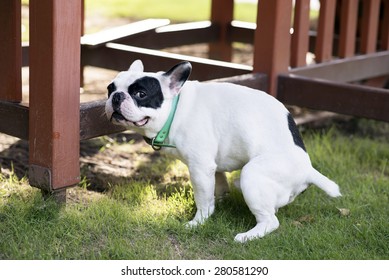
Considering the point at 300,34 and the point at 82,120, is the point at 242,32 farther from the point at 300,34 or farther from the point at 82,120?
the point at 82,120

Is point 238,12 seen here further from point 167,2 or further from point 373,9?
point 373,9

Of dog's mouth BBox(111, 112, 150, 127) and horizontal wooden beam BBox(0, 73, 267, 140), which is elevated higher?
dog's mouth BBox(111, 112, 150, 127)

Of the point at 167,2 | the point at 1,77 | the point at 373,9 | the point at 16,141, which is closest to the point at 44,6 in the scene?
the point at 1,77

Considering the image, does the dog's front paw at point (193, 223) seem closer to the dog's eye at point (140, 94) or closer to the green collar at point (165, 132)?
the green collar at point (165, 132)

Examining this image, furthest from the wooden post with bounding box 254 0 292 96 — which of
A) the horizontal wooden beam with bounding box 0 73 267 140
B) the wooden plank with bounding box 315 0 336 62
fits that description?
the horizontal wooden beam with bounding box 0 73 267 140

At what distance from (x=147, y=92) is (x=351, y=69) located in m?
2.37

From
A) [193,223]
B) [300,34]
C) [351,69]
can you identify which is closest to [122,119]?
[193,223]

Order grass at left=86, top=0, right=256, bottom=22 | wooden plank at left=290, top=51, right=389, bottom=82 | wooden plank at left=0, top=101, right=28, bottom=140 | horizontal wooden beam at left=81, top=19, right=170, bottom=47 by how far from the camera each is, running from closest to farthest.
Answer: wooden plank at left=0, top=101, right=28, bottom=140
wooden plank at left=290, top=51, right=389, bottom=82
horizontal wooden beam at left=81, top=19, right=170, bottom=47
grass at left=86, top=0, right=256, bottom=22

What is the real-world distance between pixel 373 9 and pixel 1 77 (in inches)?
109

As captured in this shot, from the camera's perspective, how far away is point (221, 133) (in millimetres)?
3600

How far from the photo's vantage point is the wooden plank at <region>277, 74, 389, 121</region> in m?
4.50

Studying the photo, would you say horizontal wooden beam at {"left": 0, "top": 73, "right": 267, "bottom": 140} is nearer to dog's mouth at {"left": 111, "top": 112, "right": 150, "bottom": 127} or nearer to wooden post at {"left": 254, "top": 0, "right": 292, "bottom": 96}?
dog's mouth at {"left": 111, "top": 112, "right": 150, "bottom": 127}

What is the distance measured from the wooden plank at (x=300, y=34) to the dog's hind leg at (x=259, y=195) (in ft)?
5.42

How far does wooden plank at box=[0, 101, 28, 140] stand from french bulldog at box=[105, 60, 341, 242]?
53cm
